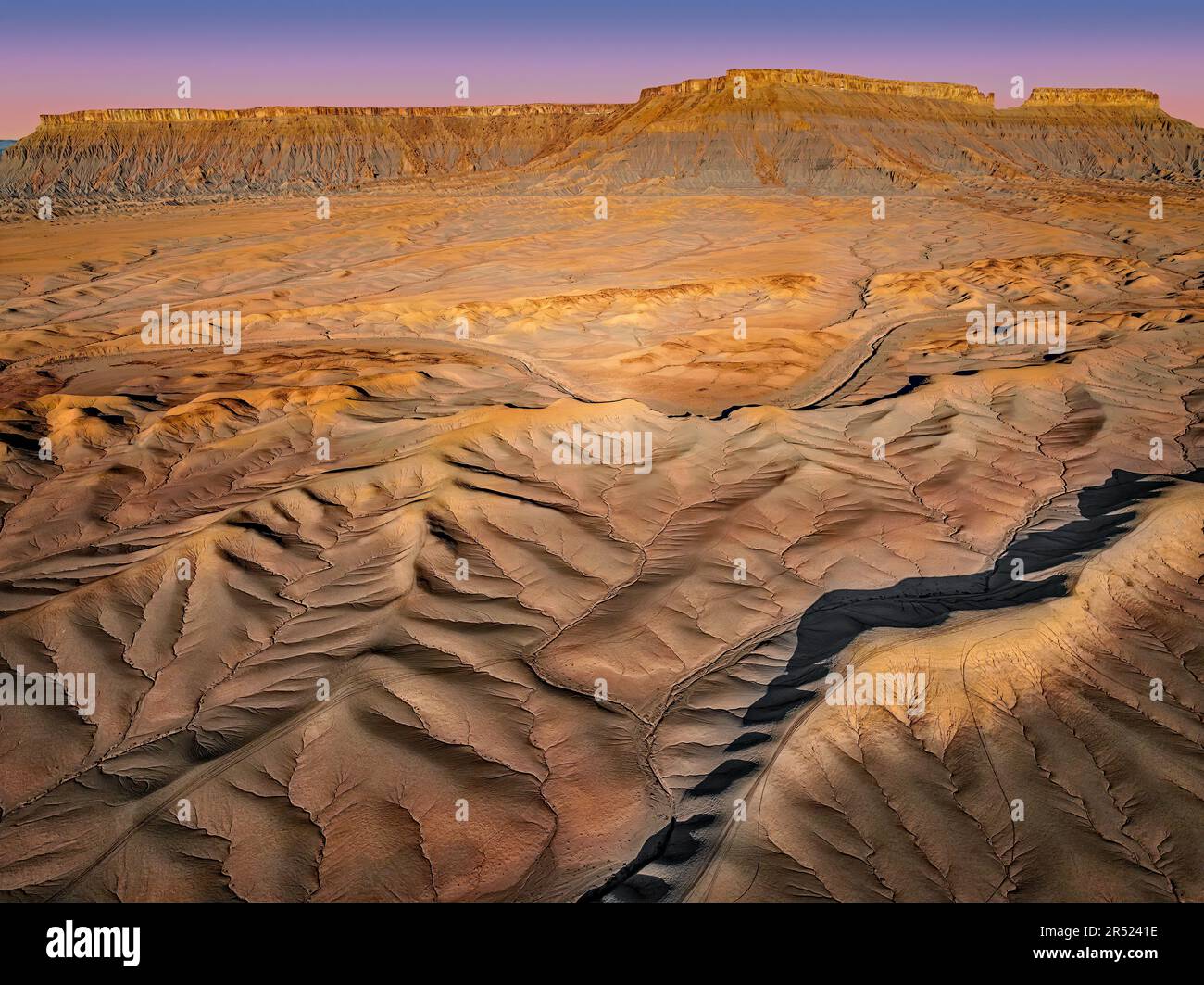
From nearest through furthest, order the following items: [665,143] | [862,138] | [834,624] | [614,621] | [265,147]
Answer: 1. [834,624]
2. [614,621]
3. [862,138]
4. [665,143]
5. [265,147]

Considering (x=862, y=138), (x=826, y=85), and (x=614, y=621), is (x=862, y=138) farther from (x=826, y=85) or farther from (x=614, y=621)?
(x=614, y=621)

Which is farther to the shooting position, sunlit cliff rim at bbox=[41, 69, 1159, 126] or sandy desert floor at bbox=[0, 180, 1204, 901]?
sunlit cliff rim at bbox=[41, 69, 1159, 126]

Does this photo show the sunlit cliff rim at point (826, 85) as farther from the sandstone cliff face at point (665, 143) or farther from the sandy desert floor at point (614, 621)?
the sandy desert floor at point (614, 621)

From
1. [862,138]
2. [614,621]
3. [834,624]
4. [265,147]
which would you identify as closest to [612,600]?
[614,621]

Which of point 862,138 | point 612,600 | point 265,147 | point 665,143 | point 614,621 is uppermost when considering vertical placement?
point 265,147

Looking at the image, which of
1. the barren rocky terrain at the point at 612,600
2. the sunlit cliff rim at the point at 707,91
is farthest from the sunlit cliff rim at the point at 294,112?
the barren rocky terrain at the point at 612,600

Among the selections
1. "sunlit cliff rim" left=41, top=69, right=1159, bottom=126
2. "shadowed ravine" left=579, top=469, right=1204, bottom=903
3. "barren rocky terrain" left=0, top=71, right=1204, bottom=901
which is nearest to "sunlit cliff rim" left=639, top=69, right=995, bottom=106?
"sunlit cliff rim" left=41, top=69, right=1159, bottom=126

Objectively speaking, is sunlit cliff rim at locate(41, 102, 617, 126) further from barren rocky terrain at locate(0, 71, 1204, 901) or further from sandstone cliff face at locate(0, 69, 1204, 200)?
barren rocky terrain at locate(0, 71, 1204, 901)
